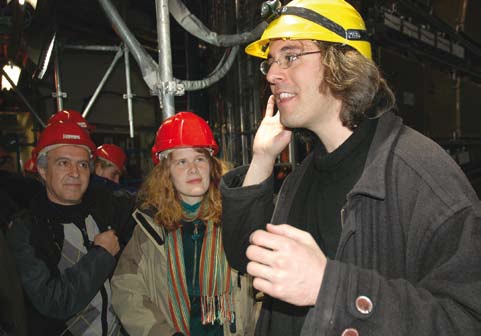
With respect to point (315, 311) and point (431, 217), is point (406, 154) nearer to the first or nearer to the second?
point (431, 217)

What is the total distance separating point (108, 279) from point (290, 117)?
1752 mm

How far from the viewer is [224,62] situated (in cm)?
320

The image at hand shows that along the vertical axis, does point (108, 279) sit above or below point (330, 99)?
below

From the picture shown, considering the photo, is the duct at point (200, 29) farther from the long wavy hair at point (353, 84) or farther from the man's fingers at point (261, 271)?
the man's fingers at point (261, 271)

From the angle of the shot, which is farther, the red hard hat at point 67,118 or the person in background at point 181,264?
the red hard hat at point 67,118

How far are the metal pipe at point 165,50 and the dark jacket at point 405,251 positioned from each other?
1.51 m

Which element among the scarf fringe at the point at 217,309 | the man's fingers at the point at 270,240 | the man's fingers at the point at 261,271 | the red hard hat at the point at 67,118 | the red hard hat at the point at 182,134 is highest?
the red hard hat at the point at 67,118

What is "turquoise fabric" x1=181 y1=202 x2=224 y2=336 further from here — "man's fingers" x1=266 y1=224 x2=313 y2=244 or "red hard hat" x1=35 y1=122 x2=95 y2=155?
"man's fingers" x1=266 y1=224 x2=313 y2=244

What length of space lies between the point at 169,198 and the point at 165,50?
38.1 inches

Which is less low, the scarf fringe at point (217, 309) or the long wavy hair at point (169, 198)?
the long wavy hair at point (169, 198)

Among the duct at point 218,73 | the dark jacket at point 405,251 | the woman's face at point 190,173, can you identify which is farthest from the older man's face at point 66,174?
the dark jacket at point 405,251

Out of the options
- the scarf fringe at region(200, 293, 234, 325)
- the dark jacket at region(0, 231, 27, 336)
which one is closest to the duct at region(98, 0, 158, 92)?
the dark jacket at region(0, 231, 27, 336)

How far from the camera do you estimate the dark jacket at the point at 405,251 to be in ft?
3.22

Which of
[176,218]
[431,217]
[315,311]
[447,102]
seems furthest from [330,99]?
[447,102]
